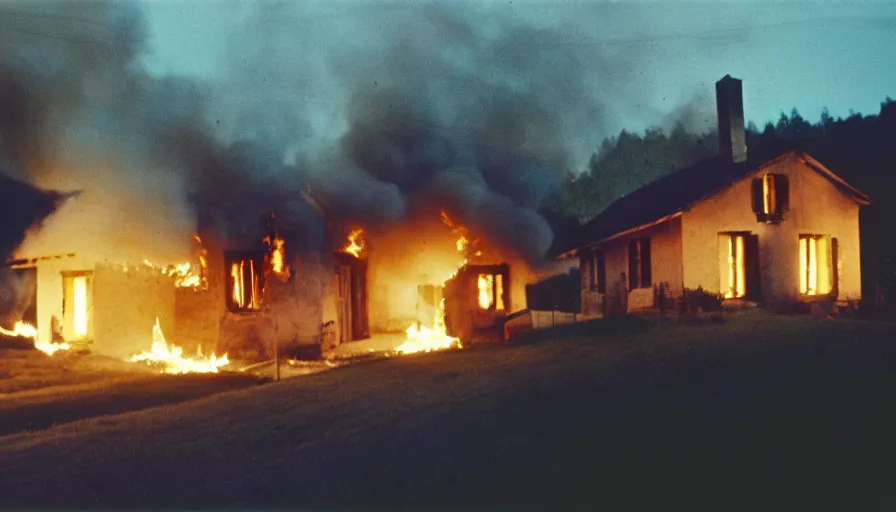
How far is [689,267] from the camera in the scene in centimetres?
1764

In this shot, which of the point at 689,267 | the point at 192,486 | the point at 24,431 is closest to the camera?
the point at 192,486

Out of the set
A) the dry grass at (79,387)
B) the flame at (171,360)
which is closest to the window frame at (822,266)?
the dry grass at (79,387)

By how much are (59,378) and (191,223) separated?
4.76 metres

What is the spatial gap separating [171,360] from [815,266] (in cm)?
1624

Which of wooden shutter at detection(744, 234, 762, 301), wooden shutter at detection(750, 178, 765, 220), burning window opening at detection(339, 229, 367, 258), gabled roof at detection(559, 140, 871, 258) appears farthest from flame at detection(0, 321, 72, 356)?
wooden shutter at detection(750, 178, 765, 220)

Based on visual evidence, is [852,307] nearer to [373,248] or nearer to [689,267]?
[689,267]

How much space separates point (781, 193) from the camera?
60.2ft

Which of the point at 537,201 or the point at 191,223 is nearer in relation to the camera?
the point at 191,223

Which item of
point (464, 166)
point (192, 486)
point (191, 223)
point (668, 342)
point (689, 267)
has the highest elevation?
point (464, 166)

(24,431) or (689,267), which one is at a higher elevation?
(689,267)

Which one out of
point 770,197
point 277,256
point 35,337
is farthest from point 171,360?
point 770,197

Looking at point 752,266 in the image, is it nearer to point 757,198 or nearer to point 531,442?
point 757,198

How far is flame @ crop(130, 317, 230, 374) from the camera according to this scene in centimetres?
1595

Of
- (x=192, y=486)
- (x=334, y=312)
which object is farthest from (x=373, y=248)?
(x=192, y=486)
